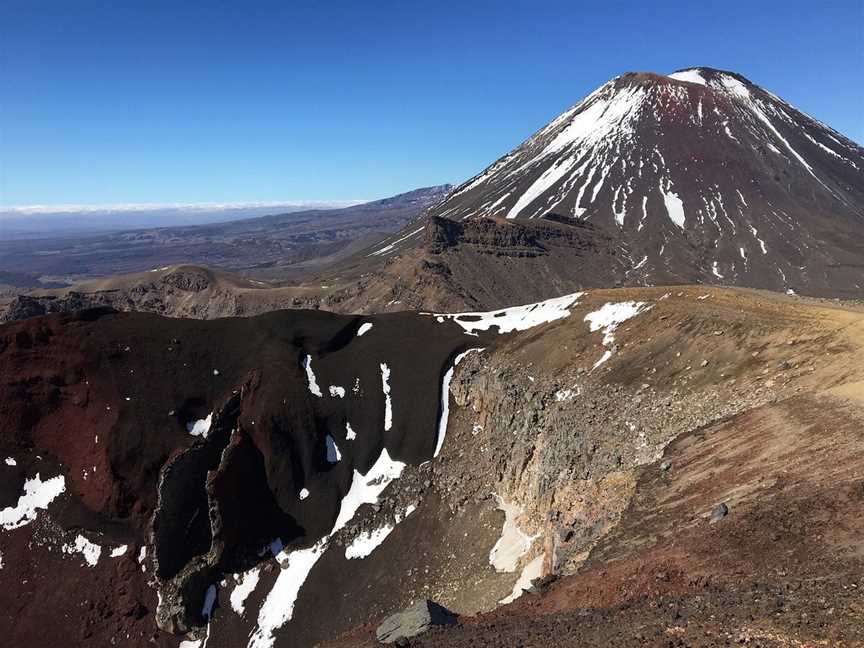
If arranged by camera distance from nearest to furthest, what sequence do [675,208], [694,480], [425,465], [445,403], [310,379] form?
[694,480], [425,465], [445,403], [310,379], [675,208]

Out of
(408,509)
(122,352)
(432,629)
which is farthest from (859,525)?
(122,352)

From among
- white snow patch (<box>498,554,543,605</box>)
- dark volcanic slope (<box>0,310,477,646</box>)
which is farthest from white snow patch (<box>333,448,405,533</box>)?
white snow patch (<box>498,554,543,605</box>)

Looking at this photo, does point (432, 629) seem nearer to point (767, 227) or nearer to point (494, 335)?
point (494, 335)

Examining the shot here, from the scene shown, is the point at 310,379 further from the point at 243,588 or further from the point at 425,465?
the point at 243,588

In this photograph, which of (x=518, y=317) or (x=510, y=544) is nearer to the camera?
(x=510, y=544)

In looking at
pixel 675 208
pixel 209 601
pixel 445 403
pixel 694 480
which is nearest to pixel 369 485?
pixel 445 403

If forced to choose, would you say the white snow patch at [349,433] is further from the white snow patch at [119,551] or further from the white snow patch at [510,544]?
the white snow patch at [119,551]
